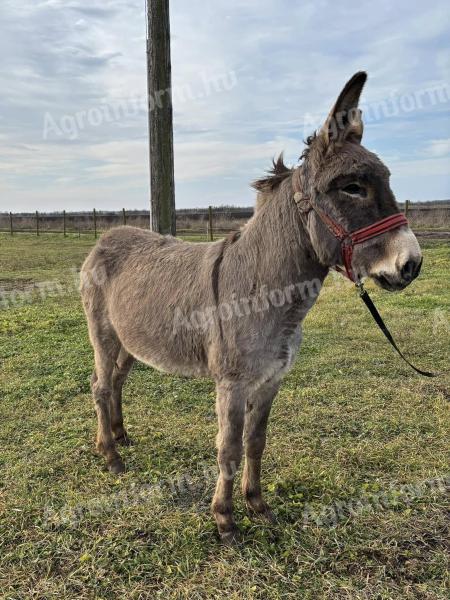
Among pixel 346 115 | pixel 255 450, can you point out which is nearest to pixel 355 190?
pixel 346 115

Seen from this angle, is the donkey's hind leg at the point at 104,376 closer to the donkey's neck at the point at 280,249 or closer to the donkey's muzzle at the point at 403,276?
the donkey's neck at the point at 280,249

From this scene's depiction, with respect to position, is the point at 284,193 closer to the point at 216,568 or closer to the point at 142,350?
the point at 142,350

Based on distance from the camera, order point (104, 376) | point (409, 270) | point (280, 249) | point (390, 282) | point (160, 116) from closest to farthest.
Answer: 1. point (409, 270)
2. point (390, 282)
3. point (280, 249)
4. point (104, 376)
5. point (160, 116)

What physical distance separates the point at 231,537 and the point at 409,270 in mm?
2053

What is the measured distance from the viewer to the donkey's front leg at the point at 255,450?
3.13 m

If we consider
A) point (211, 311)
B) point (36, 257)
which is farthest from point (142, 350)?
point (36, 257)

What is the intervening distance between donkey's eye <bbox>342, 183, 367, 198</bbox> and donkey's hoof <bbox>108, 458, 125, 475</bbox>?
2.84 m

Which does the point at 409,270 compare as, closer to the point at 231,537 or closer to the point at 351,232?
the point at 351,232

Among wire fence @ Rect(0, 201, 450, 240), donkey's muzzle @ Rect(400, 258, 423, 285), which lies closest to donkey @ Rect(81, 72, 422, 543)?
donkey's muzzle @ Rect(400, 258, 423, 285)

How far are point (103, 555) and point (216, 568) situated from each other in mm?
710

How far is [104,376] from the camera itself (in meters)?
3.93

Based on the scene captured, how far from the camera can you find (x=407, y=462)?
12.4ft

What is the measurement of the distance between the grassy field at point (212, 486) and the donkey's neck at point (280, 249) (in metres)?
1.73

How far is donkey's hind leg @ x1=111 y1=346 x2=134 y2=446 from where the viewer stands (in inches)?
165
